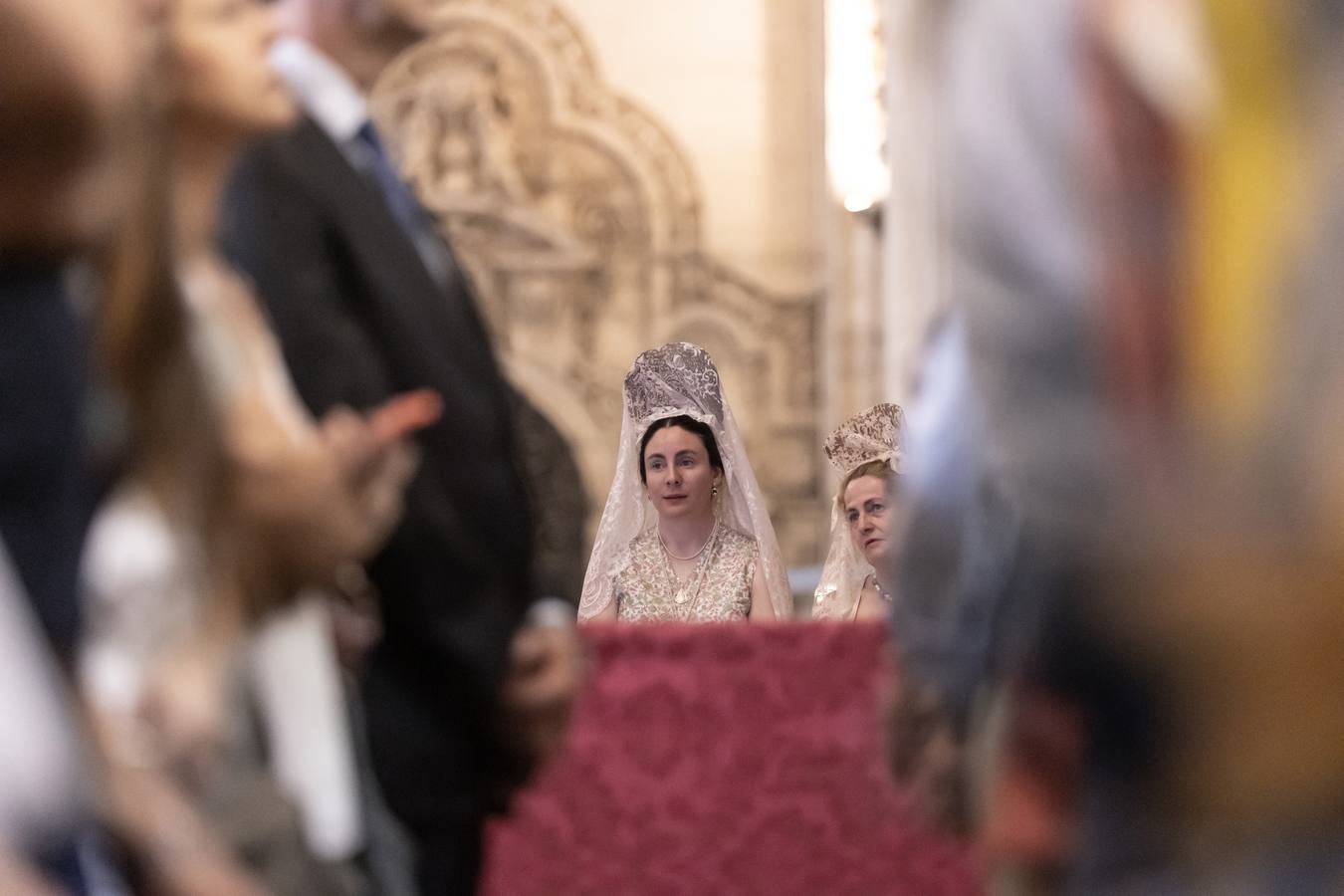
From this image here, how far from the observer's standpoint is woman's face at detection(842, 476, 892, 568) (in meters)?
4.46

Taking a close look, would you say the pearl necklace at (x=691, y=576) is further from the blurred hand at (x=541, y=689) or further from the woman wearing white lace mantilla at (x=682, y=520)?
the blurred hand at (x=541, y=689)

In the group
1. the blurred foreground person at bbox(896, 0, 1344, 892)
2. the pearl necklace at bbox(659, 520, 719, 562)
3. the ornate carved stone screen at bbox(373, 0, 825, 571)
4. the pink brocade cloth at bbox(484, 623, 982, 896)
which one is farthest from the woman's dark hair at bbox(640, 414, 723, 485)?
the ornate carved stone screen at bbox(373, 0, 825, 571)

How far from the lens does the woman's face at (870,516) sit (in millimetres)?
4457

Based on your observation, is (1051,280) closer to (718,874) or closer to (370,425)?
(370,425)

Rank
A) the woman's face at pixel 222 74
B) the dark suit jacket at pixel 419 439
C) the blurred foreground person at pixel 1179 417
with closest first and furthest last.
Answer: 1. the blurred foreground person at pixel 1179 417
2. the woman's face at pixel 222 74
3. the dark suit jacket at pixel 419 439

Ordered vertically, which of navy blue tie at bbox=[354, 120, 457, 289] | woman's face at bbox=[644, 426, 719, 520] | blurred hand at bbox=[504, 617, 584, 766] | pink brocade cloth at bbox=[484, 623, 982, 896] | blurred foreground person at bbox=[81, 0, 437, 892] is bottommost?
pink brocade cloth at bbox=[484, 623, 982, 896]

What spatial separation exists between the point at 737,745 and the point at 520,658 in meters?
1.33

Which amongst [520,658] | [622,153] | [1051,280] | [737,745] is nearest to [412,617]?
[520,658]

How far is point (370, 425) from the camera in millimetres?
1396

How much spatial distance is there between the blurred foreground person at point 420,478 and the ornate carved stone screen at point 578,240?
25.8 ft

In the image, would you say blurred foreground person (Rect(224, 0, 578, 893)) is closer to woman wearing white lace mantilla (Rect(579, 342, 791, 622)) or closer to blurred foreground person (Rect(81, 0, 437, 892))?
blurred foreground person (Rect(81, 0, 437, 892))

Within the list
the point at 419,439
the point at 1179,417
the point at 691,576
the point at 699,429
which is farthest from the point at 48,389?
the point at 699,429

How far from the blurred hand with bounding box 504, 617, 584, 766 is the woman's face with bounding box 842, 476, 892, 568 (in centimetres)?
274

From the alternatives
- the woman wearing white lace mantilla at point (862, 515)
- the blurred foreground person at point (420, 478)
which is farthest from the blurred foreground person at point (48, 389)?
the woman wearing white lace mantilla at point (862, 515)
